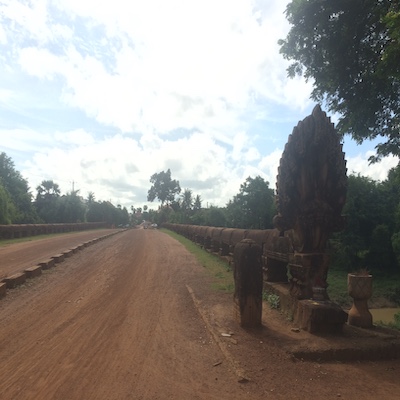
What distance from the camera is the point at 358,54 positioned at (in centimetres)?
999

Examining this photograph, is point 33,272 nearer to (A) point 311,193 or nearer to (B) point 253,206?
(A) point 311,193

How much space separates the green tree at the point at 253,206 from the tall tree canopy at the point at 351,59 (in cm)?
2009

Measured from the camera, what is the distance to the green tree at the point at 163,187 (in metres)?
92.8

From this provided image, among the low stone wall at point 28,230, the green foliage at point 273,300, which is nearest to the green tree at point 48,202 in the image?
the low stone wall at point 28,230

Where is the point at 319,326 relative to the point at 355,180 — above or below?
below

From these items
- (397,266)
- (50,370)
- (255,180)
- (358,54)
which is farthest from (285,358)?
(255,180)

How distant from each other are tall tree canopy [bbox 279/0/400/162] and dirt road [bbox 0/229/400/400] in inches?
263

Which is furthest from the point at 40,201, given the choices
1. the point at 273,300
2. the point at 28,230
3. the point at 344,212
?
the point at 273,300

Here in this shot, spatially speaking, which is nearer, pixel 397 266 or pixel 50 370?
pixel 50 370

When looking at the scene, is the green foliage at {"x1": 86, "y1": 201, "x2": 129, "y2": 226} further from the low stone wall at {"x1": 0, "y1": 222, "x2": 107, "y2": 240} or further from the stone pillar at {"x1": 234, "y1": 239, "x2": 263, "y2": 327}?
the stone pillar at {"x1": 234, "y1": 239, "x2": 263, "y2": 327}

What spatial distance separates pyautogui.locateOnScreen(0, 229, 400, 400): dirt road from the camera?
360 cm

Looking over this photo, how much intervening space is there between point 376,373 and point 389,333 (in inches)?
45.2

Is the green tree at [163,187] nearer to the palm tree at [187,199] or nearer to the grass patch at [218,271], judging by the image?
the palm tree at [187,199]

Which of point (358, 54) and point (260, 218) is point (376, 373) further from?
point (260, 218)
